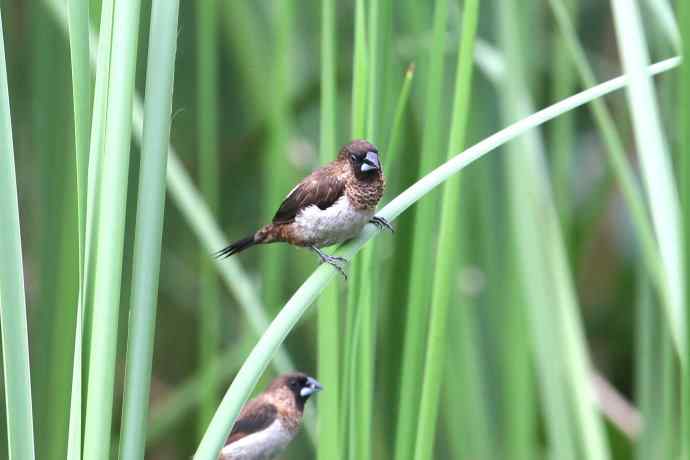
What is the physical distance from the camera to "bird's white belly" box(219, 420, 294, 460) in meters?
1.61

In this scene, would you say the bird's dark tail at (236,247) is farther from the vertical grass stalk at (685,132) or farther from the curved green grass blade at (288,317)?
the vertical grass stalk at (685,132)

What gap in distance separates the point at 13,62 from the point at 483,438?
145cm

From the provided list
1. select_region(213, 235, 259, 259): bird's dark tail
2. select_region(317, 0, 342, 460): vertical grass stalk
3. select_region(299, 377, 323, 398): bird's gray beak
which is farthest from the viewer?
select_region(299, 377, 323, 398): bird's gray beak

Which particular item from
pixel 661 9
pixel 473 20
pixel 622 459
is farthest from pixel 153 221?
pixel 622 459

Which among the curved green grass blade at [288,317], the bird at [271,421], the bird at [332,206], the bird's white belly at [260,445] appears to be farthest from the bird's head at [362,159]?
the bird's white belly at [260,445]

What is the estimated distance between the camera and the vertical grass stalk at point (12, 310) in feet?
2.66

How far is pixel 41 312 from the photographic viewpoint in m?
1.94

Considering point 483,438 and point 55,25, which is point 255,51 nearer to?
point 55,25

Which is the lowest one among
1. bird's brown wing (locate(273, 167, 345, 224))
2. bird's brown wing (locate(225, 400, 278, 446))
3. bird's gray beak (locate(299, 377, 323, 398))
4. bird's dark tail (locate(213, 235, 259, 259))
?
bird's brown wing (locate(225, 400, 278, 446))

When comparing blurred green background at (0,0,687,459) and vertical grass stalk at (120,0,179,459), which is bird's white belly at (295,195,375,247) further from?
vertical grass stalk at (120,0,179,459)

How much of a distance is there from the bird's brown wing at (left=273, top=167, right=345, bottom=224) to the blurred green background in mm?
144

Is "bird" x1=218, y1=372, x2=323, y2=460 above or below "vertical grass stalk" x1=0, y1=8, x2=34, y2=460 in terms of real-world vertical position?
below

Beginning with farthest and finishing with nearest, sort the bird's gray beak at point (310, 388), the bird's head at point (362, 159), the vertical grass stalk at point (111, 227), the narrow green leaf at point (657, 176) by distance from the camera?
the bird's gray beak at point (310, 388)
the bird's head at point (362, 159)
the narrow green leaf at point (657, 176)
the vertical grass stalk at point (111, 227)

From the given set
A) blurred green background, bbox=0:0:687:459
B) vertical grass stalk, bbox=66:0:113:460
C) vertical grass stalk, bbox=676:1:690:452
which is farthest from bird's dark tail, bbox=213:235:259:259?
vertical grass stalk, bbox=676:1:690:452
